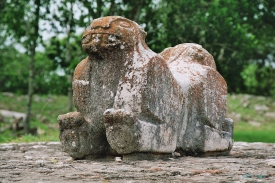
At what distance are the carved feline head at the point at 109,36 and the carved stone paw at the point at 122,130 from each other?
2.57 feet

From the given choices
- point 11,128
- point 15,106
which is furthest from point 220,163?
point 15,106

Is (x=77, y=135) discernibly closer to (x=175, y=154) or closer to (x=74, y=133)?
(x=74, y=133)

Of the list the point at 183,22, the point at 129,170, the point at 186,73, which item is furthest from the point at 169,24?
the point at 129,170

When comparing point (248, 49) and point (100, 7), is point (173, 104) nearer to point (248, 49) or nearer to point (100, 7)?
point (100, 7)

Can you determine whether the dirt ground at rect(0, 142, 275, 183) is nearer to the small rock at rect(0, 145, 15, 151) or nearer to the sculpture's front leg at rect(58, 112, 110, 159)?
the sculpture's front leg at rect(58, 112, 110, 159)

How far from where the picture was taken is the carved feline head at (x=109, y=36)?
5387mm

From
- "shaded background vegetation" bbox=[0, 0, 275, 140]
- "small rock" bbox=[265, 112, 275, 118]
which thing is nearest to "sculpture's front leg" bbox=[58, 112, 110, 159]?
"shaded background vegetation" bbox=[0, 0, 275, 140]

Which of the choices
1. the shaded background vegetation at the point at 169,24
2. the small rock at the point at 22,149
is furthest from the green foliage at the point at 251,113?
the small rock at the point at 22,149

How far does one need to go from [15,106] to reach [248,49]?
30.4 feet

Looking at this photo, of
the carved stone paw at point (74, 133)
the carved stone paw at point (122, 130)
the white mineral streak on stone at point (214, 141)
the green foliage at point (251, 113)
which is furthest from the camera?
the green foliage at point (251, 113)

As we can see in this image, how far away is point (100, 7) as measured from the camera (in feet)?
35.0

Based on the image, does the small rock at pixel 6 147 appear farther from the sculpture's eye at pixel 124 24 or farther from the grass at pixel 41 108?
the grass at pixel 41 108

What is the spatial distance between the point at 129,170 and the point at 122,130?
2.13ft

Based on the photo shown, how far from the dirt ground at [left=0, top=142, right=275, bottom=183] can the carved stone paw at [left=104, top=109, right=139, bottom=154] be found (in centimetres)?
18
